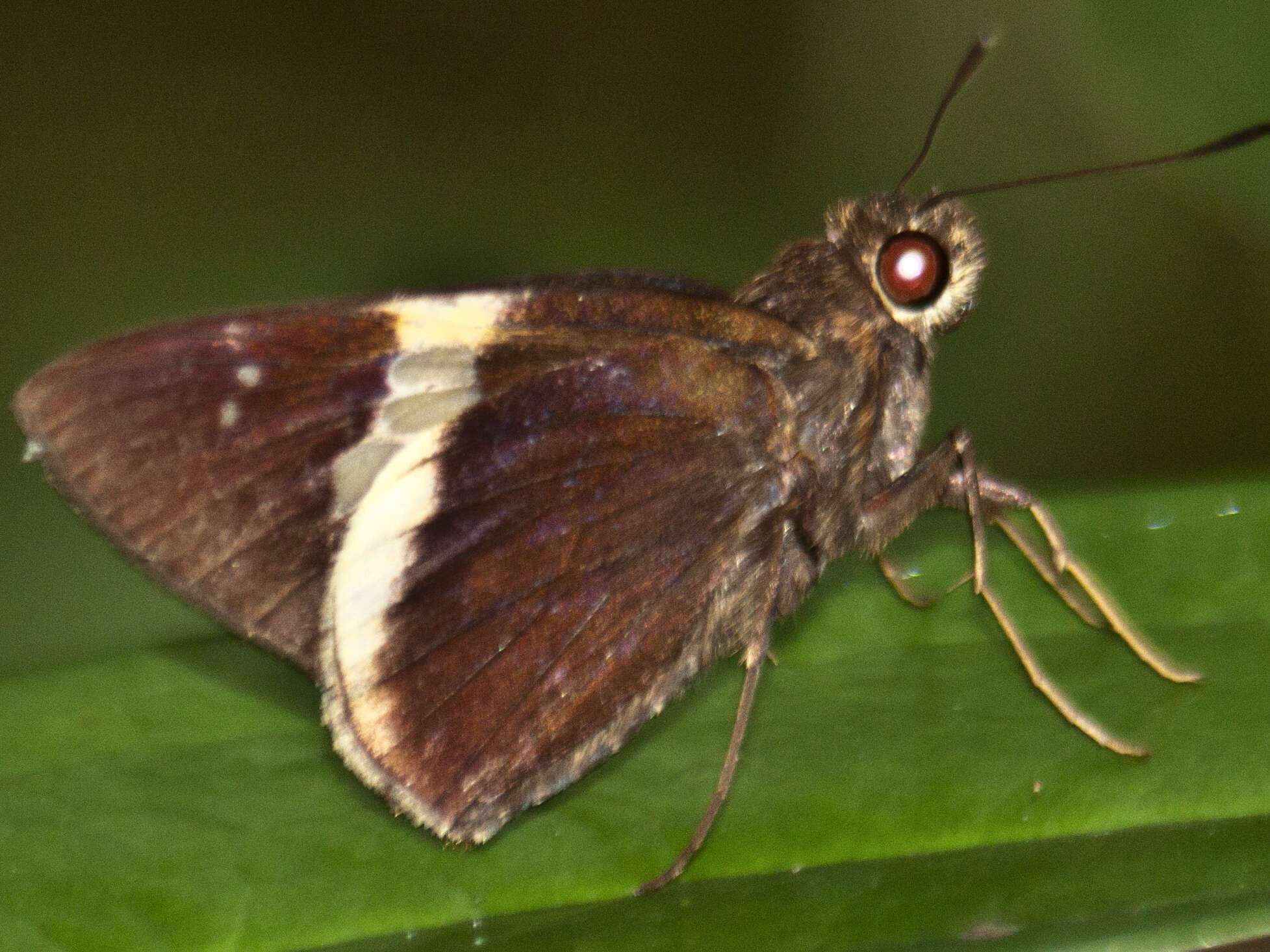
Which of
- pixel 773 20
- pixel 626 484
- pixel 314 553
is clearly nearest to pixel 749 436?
pixel 626 484

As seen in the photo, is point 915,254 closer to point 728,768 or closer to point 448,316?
point 448,316

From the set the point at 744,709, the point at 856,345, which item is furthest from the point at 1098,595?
the point at 744,709

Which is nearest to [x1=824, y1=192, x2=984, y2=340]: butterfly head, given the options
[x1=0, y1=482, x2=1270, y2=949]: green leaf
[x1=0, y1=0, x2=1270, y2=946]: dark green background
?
[x1=0, y1=482, x2=1270, y2=949]: green leaf

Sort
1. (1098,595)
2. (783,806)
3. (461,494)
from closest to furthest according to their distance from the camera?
(783,806), (461,494), (1098,595)

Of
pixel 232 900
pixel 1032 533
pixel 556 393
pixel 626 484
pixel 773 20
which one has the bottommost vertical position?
pixel 232 900

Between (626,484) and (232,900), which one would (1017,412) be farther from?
(232,900)
